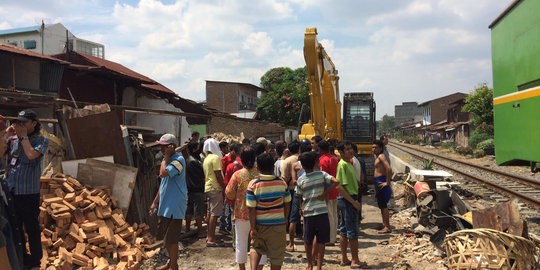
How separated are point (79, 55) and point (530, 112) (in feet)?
71.4

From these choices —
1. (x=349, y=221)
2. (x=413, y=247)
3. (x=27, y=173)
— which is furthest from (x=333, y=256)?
(x=27, y=173)

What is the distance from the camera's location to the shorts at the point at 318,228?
16.0 feet

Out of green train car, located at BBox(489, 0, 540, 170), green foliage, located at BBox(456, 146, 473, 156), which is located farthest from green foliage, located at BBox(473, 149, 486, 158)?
green train car, located at BBox(489, 0, 540, 170)

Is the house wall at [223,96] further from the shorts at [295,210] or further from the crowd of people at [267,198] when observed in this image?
the shorts at [295,210]

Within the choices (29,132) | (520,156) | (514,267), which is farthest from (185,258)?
(520,156)

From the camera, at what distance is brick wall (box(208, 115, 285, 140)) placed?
74.6 ft

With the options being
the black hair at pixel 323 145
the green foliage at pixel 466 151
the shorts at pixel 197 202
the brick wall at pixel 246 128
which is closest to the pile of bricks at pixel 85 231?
the shorts at pixel 197 202

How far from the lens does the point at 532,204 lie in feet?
32.4

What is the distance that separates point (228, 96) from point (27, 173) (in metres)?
38.4

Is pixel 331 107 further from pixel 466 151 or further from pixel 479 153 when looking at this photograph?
pixel 466 151

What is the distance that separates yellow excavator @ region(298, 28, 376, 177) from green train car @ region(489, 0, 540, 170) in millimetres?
4790

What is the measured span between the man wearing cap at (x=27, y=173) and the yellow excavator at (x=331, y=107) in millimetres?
7621

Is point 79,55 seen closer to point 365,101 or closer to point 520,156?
point 365,101

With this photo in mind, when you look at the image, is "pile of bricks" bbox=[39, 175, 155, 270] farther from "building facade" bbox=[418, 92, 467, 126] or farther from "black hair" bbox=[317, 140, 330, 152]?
"building facade" bbox=[418, 92, 467, 126]
